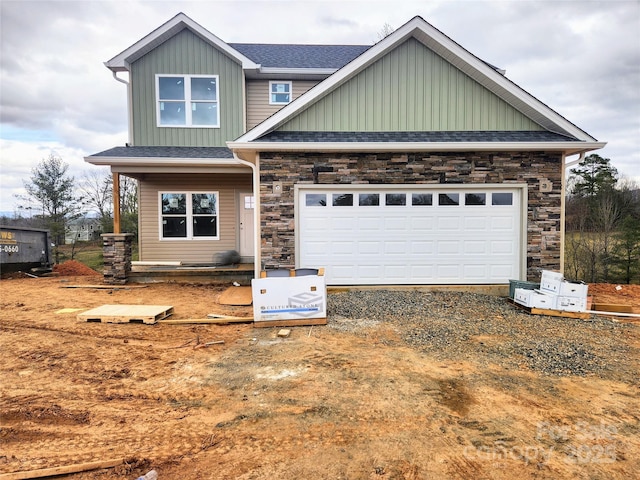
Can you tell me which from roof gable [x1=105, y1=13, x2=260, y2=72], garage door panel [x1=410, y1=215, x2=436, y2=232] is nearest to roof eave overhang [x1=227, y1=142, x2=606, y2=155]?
garage door panel [x1=410, y1=215, x2=436, y2=232]

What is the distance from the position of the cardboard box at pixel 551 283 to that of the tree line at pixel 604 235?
9119 mm

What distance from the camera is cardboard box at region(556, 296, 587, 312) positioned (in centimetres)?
655

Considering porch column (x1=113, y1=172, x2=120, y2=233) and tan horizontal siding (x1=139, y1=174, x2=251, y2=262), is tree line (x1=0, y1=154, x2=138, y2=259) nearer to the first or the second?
tan horizontal siding (x1=139, y1=174, x2=251, y2=262)

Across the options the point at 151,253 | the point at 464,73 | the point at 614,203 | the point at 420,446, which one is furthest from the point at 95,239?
the point at 614,203

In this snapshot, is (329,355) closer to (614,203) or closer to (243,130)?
(243,130)

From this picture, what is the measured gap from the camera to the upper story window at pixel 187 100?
36.5 ft

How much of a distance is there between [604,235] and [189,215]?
54.0 ft

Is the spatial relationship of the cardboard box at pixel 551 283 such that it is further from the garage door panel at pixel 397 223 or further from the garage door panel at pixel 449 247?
the garage door panel at pixel 397 223

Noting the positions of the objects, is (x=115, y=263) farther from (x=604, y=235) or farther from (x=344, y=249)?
(x=604, y=235)

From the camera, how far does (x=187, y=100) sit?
11164 millimetres

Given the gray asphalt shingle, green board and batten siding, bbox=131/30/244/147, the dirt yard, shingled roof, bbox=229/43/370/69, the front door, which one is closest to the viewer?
the dirt yard

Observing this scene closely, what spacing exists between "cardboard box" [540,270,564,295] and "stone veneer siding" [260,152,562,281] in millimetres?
1297

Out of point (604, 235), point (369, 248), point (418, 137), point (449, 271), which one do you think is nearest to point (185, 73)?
point (418, 137)

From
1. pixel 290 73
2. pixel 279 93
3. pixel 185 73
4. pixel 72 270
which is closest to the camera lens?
pixel 185 73
